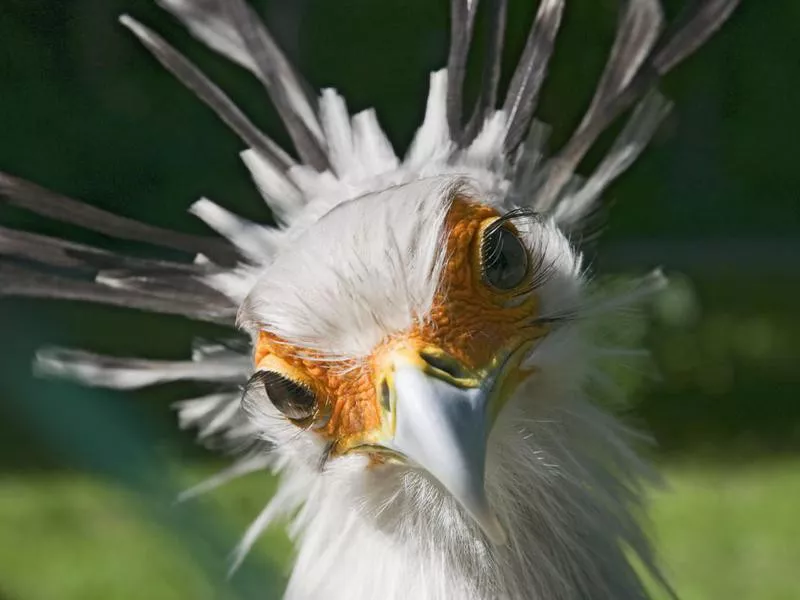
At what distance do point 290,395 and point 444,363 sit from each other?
0.68 ft

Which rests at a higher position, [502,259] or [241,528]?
[502,259]

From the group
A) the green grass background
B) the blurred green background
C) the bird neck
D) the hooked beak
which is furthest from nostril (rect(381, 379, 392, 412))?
the green grass background

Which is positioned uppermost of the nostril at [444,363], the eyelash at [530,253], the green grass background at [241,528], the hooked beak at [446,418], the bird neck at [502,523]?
the eyelash at [530,253]

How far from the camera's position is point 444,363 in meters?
1.07

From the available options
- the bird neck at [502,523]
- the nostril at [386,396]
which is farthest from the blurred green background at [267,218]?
the nostril at [386,396]

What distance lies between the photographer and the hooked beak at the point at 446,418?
0.98 m

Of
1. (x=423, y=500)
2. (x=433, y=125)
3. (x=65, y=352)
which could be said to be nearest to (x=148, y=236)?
(x=65, y=352)

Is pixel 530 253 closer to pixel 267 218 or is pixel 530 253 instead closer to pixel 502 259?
pixel 502 259

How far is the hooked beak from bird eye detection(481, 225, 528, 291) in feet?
0.34

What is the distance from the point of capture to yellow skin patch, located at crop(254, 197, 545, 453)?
1090 mm

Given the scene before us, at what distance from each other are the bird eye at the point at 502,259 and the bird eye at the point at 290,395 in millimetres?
224

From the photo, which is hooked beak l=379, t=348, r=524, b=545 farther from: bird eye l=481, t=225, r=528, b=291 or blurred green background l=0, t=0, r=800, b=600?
blurred green background l=0, t=0, r=800, b=600

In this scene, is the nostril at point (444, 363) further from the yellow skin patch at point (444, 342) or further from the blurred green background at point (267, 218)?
the blurred green background at point (267, 218)

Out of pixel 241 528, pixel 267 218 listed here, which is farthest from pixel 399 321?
pixel 241 528
